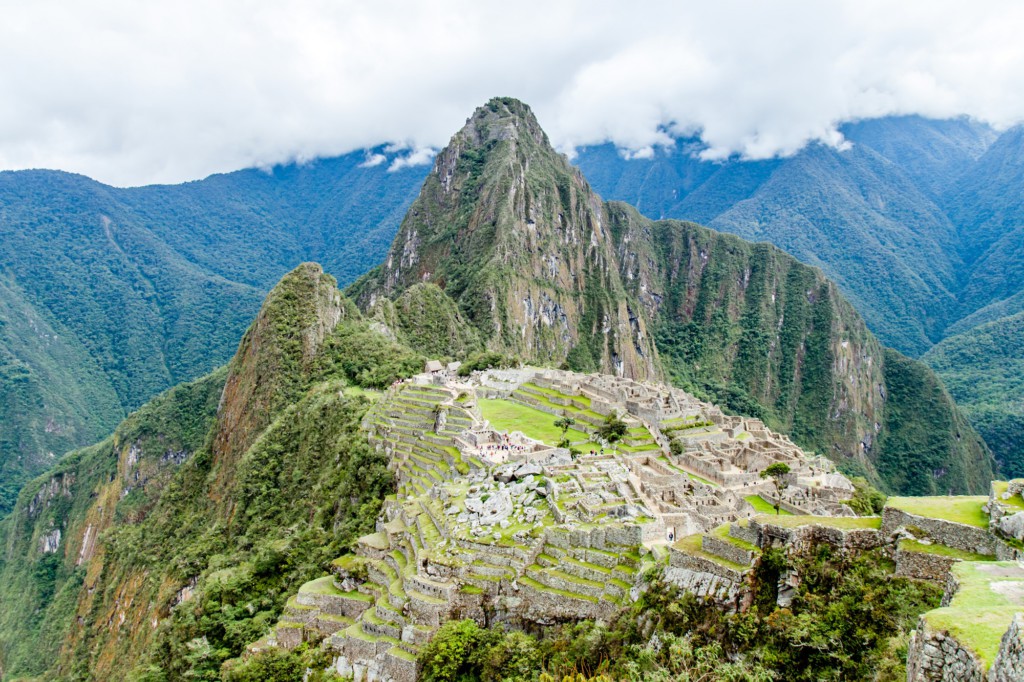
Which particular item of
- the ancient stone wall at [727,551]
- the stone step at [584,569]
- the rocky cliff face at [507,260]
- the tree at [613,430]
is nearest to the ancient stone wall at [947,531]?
the ancient stone wall at [727,551]

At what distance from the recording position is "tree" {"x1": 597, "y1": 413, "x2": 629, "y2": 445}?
150 feet

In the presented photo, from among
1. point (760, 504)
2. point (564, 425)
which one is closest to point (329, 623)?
point (760, 504)

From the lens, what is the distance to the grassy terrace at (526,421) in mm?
47250

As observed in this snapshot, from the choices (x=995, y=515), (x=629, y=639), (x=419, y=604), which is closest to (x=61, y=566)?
(x=419, y=604)

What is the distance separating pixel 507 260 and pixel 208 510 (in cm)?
9978

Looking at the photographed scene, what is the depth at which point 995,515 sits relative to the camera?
12492 millimetres

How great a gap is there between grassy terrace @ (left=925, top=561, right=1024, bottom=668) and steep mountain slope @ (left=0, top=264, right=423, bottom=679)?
95.9 ft

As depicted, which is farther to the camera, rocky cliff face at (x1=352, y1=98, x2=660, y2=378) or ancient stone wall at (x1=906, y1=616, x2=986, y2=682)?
rocky cliff face at (x1=352, y1=98, x2=660, y2=378)

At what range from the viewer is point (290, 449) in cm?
6562

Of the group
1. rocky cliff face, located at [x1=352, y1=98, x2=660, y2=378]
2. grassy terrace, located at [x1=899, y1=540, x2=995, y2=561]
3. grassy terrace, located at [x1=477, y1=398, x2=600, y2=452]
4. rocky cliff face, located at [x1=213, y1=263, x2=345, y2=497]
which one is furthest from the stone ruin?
rocky cliff face, located at [x1=352, y1=98, x2=660, y2=378]

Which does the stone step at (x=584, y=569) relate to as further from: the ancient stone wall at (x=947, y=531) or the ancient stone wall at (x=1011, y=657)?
the ancient stone wall at (x=1011, y=657)

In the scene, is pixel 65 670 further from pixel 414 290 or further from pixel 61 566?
pixel 414 290

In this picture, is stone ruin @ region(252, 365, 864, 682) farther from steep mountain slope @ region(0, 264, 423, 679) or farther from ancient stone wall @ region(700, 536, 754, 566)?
steep mountain slope @ region(0, 264, 423, 679)

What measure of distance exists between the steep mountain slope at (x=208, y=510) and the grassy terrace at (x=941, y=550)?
27.2 m
